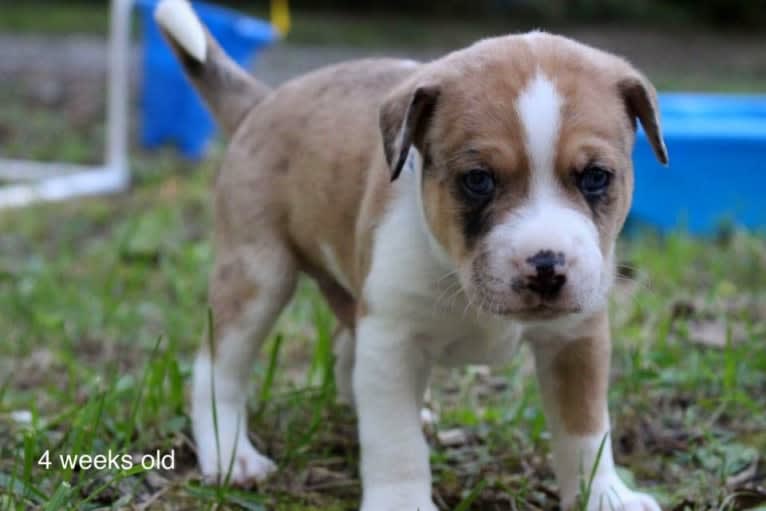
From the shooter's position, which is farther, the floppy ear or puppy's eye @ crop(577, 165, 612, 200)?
the floppy ear

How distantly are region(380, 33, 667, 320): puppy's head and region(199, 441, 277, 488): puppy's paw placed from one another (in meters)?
0.89

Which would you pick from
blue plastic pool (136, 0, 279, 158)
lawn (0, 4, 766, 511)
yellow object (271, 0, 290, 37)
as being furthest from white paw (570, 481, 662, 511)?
blue plastic pool (136, 0, 279, 158)

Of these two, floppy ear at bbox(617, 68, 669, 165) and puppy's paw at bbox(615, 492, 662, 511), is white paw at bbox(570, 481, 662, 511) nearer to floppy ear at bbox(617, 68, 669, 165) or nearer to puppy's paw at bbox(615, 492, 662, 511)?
puppy's paw at bbox(615, 492, 662, 511)

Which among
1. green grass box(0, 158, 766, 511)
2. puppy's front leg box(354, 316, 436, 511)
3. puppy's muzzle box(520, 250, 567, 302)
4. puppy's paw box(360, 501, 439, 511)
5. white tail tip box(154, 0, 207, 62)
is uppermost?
white tail tip box(154, 0, 207, 62)

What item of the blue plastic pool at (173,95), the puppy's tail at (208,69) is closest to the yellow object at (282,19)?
the blue plastic pool at (173,95)

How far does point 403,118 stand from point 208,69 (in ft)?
4.37

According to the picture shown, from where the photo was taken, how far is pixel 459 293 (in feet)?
9.95

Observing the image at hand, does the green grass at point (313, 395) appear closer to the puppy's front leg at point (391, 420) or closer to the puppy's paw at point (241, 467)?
the puppy's paw at point (241, 467)

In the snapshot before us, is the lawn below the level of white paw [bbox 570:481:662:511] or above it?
below

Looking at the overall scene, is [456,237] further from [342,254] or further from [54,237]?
[54,237]

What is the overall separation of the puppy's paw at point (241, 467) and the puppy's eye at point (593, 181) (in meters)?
1.23

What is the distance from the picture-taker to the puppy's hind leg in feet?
11.9

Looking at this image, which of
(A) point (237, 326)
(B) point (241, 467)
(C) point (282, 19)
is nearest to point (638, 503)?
(B) point (241, 467)

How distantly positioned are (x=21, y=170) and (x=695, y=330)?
5.03 meters
